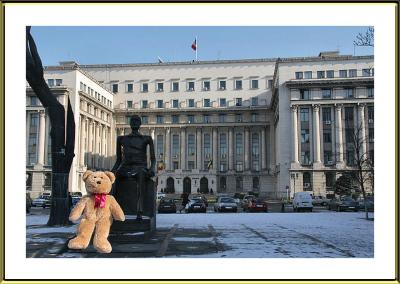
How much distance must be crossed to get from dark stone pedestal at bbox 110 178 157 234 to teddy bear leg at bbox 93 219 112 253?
89.3 inches

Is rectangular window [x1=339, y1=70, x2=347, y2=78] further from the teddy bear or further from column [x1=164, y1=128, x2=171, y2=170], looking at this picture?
the teddy bear

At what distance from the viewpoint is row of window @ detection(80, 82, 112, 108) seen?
230 ft

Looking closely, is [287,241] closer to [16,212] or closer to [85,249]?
[85,249]

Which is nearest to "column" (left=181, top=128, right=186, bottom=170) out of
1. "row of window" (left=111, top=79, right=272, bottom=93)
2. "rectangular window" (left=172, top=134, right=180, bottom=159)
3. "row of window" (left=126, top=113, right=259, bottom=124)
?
"rectangular window" (left=172, top=134, right=180, bottom=159)

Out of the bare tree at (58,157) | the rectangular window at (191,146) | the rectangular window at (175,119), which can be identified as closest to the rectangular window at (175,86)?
the rectangular window at (175,119)

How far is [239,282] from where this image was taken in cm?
739

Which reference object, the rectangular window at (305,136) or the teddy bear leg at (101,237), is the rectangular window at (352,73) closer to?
the rectangular window at (305,136)

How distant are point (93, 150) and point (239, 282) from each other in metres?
70.6

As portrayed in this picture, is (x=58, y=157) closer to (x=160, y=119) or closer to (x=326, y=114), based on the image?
(x=326, y=114)

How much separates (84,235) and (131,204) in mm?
3401

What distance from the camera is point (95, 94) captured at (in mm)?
76312

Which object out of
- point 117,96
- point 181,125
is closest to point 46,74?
point 117,96

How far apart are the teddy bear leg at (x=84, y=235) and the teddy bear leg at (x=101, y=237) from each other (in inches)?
4.7

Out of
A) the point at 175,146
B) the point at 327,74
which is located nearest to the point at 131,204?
the point at 327,74
